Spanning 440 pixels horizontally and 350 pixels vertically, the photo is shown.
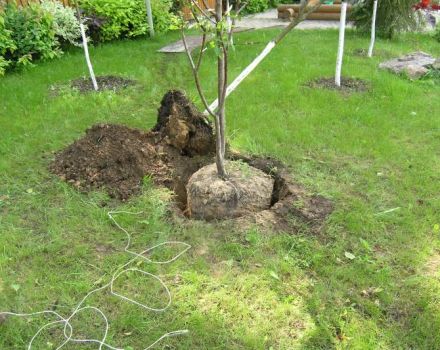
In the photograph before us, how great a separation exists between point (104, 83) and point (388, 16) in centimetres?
583

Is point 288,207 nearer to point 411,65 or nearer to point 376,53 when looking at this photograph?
point 411,65

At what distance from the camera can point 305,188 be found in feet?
13.2

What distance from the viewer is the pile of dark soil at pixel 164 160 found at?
3949 millimetres

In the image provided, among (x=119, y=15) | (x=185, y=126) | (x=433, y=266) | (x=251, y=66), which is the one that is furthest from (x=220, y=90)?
(x=119, y=15)

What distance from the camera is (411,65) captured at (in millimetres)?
6969

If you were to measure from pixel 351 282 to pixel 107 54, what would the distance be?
6805 mm

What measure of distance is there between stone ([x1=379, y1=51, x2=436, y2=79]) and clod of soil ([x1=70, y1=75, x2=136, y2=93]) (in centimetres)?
414

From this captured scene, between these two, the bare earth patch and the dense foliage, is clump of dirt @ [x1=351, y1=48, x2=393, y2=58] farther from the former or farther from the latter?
the bare earth patch

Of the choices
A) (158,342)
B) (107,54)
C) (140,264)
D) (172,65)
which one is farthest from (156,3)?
(158,342)

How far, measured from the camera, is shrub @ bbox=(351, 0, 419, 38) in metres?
8.66

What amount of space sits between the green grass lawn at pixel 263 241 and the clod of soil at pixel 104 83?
0.48 m

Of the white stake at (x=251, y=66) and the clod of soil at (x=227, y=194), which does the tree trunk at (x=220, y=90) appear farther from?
the white stake at (x=251, y=66)

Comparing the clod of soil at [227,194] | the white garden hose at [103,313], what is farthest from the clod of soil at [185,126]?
the white garden hose at [103,313]

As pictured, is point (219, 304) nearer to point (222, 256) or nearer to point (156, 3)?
point (222, 256)
